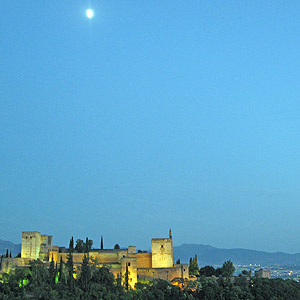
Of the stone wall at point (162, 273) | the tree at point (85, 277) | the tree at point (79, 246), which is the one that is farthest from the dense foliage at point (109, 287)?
the tree at point (79, 246)

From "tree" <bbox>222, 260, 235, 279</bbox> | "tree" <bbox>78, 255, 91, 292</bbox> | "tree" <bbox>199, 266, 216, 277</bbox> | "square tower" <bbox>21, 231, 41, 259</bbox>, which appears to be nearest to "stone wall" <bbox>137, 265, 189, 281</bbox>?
"tree" <bbox>222, 260, 235, 279</bbox>

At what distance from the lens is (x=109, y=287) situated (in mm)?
49406

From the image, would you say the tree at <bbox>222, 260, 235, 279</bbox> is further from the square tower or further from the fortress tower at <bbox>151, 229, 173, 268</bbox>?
the square tower

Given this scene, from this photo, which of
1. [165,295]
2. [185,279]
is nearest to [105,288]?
[165,295]

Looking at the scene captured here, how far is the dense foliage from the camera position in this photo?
4634cm

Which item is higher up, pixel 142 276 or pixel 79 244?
pixel 79 244

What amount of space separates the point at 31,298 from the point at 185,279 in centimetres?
1856

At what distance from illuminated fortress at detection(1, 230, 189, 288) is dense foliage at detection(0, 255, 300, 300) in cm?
136

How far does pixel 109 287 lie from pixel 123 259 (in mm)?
4556

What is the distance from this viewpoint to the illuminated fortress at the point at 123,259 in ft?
175

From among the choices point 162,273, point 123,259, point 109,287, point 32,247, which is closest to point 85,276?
point 109,287

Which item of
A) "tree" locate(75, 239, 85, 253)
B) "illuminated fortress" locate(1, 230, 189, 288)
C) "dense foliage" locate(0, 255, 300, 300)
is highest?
"tree" locate(75, 239, 85, 253)

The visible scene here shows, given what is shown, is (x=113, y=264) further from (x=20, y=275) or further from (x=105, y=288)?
(x=20, y=275)

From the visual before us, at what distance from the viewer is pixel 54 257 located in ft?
189
